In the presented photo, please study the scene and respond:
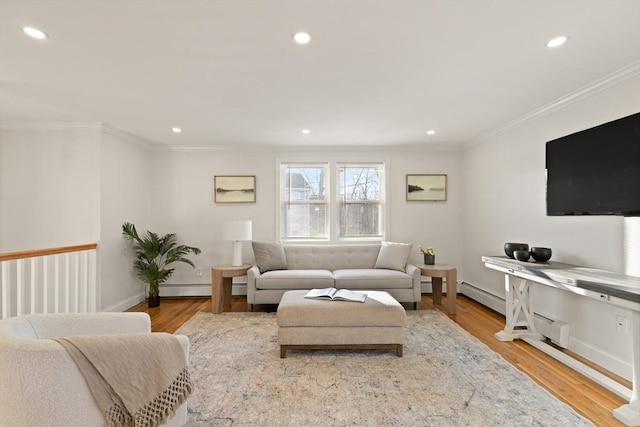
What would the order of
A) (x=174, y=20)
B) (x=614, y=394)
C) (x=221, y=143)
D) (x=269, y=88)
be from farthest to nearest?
(x=221, y=143)
(x=269, y=88)
(x=614, y=394)
(x=174, y=20)

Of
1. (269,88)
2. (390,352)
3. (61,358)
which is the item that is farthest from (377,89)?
(61,358)

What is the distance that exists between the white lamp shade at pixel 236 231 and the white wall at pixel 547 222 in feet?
11.3

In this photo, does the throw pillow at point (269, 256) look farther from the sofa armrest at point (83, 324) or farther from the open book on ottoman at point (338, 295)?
the sofa armrest at point (83, 324)

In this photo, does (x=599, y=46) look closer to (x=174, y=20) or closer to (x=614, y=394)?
(x=614, y=394)

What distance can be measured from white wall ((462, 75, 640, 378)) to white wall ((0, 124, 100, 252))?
204 inches

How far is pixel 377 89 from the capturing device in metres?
2.81

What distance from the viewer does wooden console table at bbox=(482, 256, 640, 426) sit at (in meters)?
1.99

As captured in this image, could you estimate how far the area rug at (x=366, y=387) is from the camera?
1.97 metres

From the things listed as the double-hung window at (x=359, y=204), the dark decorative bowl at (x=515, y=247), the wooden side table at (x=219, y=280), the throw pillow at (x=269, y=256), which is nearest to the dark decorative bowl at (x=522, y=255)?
the dark decorative bowl at (x=515, y=247)

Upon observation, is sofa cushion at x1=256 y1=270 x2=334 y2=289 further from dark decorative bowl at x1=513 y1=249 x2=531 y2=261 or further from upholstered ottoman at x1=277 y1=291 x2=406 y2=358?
dark decorative bowl at x1=513 y1=249 x2=531 y2=261

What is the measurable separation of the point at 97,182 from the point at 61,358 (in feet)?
10.7

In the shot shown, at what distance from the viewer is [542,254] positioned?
3.04 metres

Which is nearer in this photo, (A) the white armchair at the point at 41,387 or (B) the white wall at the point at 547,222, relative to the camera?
(A) the white armchair at the point at 41,387

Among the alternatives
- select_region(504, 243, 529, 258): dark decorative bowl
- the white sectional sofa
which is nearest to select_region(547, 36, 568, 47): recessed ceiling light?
select_region(504, 243, 529, 258): dark decorative bowl
